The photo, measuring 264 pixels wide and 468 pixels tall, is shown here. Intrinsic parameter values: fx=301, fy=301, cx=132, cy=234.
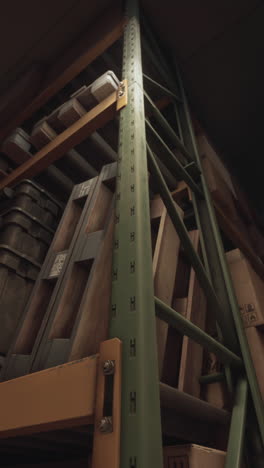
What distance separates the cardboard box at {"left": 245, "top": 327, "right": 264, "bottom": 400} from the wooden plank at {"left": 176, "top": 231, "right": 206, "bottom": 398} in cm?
34

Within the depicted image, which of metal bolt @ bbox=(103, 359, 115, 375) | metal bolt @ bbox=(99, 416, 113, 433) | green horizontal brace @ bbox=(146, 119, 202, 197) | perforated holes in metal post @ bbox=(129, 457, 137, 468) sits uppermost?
green horizontal brace @ bbox=(146, 119, 202, 197)

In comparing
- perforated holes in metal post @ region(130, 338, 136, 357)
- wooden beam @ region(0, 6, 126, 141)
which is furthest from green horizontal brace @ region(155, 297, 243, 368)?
wooden beam @ region(0, 6, 126, 141)

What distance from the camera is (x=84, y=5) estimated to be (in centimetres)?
392

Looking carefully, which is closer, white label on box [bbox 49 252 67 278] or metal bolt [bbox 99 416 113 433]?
metal bolt [bbox 99 416 113 433]

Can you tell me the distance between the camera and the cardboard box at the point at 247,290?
2147mm

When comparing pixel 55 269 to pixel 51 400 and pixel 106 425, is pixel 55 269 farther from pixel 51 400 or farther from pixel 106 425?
pixel 106 425

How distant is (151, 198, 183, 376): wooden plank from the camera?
1.67m

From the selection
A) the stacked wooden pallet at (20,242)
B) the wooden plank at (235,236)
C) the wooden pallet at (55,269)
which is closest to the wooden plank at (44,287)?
the wooden pallet at (55,269)

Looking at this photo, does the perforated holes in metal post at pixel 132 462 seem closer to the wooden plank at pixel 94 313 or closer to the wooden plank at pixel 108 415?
the wooden plank at pixel 108 415

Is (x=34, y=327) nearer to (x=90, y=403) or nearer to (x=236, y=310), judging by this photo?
(x=90, y=403)

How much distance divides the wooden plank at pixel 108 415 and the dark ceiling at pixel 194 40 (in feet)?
14.5

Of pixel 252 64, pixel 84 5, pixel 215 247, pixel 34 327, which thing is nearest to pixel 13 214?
pixel 34 327

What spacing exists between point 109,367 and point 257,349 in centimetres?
144

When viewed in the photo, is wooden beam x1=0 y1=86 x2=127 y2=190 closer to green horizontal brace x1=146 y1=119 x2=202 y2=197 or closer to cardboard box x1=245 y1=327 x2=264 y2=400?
green horizontal brace x1=146 y1=119 x2=202 y2=197
